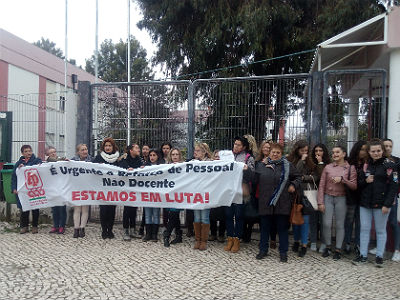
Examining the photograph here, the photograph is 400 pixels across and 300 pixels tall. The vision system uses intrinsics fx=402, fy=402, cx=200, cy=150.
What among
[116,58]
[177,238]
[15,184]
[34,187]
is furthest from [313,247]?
[116,58]

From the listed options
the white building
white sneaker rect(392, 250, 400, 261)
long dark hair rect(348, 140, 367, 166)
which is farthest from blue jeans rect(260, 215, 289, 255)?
the white building

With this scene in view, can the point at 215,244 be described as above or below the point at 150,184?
below

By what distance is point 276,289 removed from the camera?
472 centimetres

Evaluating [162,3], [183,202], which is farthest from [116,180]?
[162,3]

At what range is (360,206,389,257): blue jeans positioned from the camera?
5.75m

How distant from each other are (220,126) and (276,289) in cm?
383

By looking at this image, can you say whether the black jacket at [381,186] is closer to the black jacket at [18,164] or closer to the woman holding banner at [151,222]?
the woman holding banner at [151,222]

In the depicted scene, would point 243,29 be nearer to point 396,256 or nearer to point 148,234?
point 148,234

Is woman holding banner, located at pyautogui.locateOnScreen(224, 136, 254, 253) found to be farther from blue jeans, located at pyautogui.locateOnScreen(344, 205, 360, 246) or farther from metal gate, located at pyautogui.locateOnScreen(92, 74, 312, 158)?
blue jeans, located at pyautogui.locateOnScreen(344, 205, 360, 246)

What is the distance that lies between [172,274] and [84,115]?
4.59m

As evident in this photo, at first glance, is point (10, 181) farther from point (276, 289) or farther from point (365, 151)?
point (365, 151)

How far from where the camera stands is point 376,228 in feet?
19.0

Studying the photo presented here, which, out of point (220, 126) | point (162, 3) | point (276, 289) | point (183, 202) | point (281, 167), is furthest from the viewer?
point (162, 3)

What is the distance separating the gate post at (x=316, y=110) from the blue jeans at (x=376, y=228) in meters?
1.69
